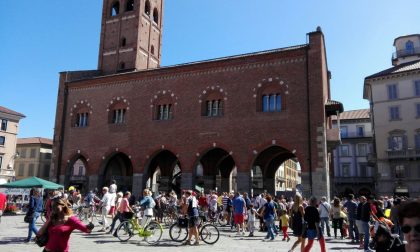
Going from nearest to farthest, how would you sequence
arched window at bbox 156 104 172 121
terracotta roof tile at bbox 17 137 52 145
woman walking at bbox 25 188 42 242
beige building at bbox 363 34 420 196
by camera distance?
1. woman walking at bbox 25 188 42 242
2. arched window at bbox 156 104 172 121
3. beige building at bbox 363 34 420 196
4. terracotta roof tile at bbox 17 137 52 145

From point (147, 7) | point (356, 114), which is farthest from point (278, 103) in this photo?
point (356, 114)

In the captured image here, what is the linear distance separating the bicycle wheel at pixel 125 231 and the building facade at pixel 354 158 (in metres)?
43.8

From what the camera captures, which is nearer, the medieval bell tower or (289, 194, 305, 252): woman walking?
(289, 194, 305, 252): woman walking

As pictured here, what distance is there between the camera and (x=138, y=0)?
3416cm

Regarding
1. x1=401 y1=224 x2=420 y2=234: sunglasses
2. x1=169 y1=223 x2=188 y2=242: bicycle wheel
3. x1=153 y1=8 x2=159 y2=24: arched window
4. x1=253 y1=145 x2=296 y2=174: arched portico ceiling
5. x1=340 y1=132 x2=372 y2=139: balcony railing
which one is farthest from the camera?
x1=340 y1=132 x2=372 y2=139: balcony railing

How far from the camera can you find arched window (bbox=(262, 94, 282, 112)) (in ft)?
75.4

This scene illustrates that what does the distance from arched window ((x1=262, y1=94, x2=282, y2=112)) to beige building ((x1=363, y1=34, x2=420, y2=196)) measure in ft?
61.0

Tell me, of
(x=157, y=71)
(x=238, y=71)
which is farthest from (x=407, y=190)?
(x=157, y=71)

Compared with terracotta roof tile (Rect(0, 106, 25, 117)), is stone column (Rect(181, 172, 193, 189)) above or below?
below

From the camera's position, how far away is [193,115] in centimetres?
2525

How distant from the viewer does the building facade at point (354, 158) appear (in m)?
49.5

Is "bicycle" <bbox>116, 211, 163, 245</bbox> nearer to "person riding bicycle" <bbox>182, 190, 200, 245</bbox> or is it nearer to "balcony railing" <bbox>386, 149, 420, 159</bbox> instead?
"person riding bicycle" <bbox>182, 190, 200, 245</bbox>

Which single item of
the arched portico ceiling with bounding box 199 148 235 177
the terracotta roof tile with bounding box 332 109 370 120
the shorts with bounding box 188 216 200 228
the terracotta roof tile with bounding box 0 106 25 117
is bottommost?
the shorts with bounding box 188 216 200 228

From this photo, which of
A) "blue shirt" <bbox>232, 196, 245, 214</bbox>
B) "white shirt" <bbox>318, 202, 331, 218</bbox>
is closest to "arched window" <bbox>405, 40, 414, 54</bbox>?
"white shirt" <bbox>318, 202, 331, 218</bbox>
